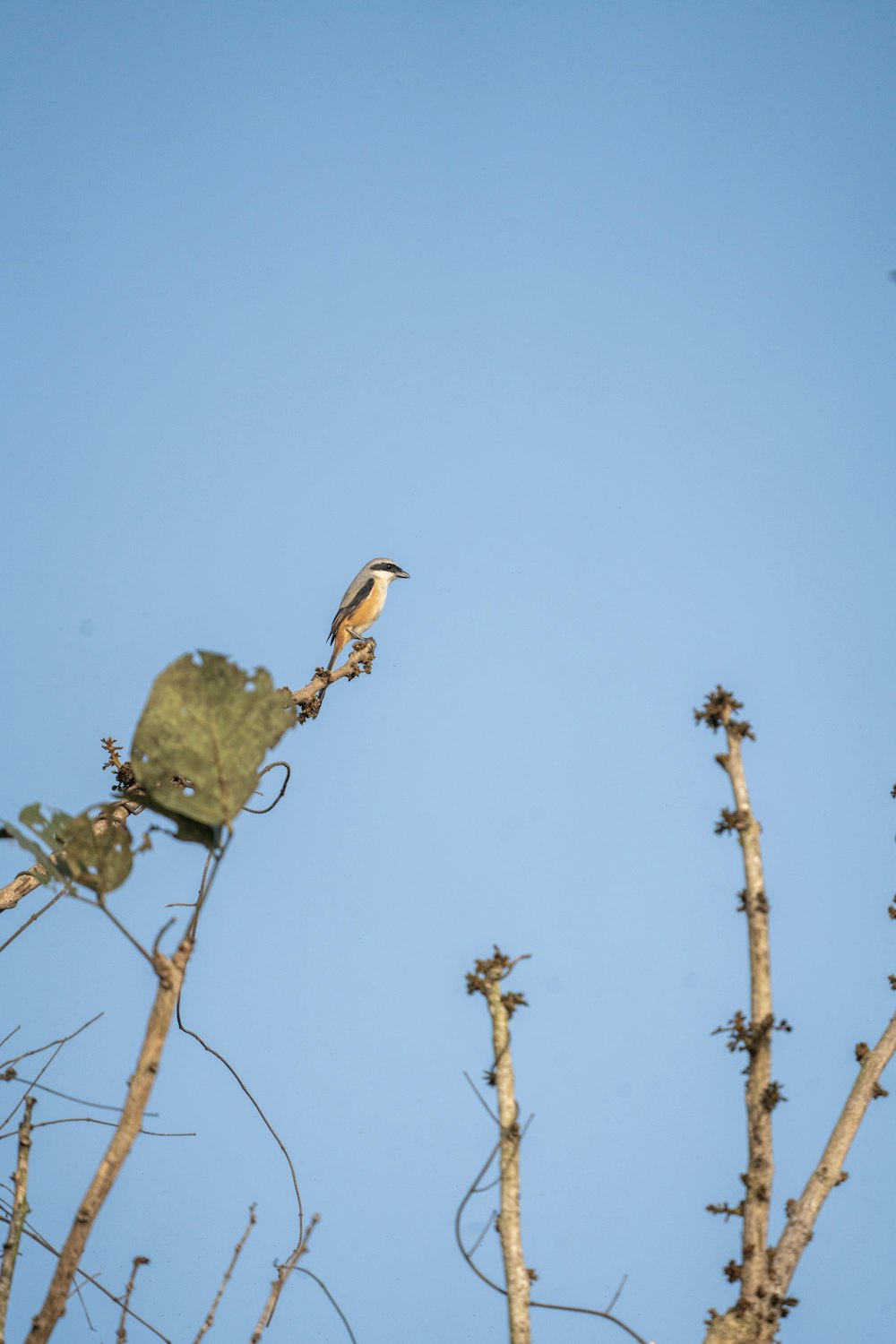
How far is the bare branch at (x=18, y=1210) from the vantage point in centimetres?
277

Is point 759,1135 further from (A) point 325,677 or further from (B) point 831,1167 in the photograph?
(A) point 325,677

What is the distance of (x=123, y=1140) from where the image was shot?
263 cm

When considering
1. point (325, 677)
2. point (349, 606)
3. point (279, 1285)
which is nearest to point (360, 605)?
point (349, 606)

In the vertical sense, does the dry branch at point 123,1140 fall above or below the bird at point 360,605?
below

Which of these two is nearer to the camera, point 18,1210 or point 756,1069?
point 18,1210

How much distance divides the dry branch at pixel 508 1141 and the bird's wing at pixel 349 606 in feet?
40.9

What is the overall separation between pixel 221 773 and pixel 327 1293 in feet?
6.22

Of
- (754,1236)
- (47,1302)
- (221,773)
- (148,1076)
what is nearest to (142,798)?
(221,773)

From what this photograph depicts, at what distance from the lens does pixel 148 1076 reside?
2660mm

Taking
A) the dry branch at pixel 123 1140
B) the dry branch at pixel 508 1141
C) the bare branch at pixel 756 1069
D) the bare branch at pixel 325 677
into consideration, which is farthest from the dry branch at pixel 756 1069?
the bare branch at pixel 325 677

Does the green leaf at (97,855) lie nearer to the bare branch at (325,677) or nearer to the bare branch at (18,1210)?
the bare branch at (18,1210)

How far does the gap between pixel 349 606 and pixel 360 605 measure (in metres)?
0.15

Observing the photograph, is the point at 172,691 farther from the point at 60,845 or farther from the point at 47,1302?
the point at 47,1302

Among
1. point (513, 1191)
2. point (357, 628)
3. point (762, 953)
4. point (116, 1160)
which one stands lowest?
point (116, 1160)
